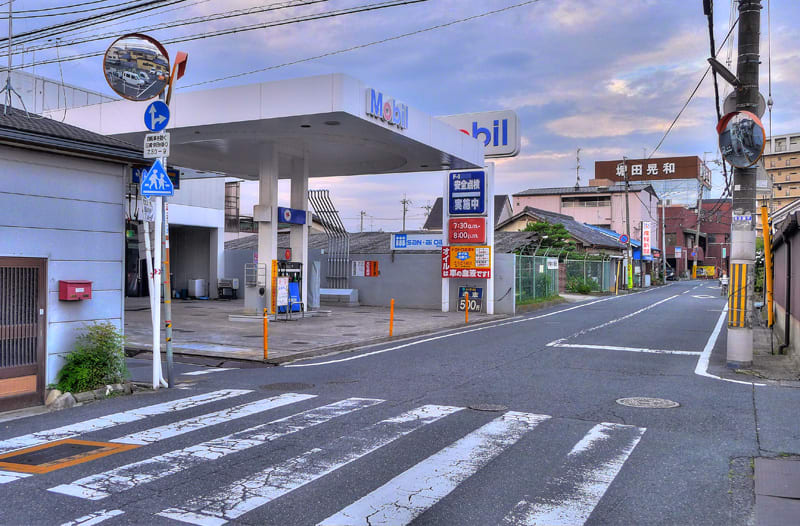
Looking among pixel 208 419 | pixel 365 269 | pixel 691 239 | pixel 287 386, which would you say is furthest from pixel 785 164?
pixel 208 419

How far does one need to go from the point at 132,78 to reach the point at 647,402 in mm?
9728

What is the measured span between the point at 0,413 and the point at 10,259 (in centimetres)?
201

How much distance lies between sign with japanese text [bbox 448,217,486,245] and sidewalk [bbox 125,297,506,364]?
10.3 feet

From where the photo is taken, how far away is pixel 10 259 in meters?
8.18

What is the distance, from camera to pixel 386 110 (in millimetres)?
17984

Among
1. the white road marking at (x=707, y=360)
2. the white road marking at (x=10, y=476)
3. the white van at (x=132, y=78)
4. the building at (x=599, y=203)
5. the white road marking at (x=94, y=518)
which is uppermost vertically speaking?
the building at (x=599, y=203)

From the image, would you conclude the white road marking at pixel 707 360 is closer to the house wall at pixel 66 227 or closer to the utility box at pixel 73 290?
the house wall at pixel 66 227

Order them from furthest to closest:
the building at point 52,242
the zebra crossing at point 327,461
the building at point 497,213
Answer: the building at point 497,213, the building at point 52,242, the zebra crossing at point 327,461

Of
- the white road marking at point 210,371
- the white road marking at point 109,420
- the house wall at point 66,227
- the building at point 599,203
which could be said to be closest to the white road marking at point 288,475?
the white road marking at point 109,420

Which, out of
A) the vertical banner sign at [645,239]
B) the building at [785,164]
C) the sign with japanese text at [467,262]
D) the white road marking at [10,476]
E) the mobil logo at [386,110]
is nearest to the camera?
the white road marking at [10,476]

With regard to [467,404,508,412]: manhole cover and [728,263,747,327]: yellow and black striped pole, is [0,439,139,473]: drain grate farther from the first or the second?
[728,263,747,327]: yellow and black striped pole

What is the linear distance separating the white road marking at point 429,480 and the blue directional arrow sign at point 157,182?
20.0ft

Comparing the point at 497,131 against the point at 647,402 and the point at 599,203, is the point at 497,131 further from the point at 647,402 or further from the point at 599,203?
the point at 599,203

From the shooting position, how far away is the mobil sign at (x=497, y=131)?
26.0 m
